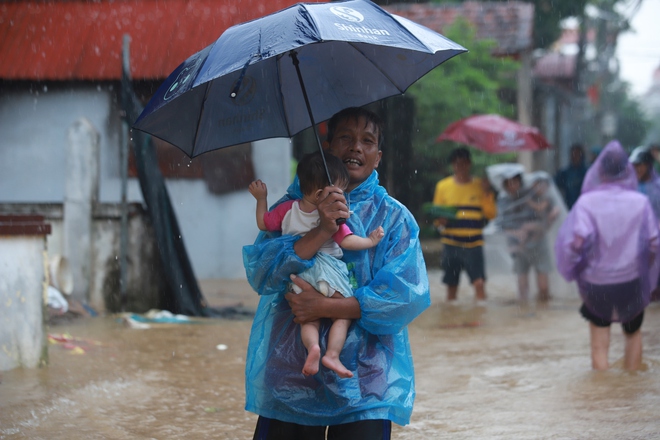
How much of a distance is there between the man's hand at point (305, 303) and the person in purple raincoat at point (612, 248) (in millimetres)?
4082

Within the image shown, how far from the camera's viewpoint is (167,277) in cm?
966

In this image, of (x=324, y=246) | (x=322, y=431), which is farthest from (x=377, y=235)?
(x=322, y=431)

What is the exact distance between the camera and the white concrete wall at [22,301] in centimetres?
639

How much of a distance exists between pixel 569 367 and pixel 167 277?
4524 millimetres

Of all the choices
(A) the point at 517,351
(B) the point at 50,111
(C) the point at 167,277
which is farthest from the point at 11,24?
(A) the point at 517,351

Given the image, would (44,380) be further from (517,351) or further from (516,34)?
(516,34)

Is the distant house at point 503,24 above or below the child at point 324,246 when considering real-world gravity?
above

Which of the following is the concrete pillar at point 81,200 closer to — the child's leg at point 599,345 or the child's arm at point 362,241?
the child's leg at point 599,345

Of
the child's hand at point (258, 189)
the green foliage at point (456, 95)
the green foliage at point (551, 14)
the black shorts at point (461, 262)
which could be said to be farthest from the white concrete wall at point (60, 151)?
the green foliage at point (551, 14)

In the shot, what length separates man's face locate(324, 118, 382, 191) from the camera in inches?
129

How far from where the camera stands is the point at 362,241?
3.07 meters

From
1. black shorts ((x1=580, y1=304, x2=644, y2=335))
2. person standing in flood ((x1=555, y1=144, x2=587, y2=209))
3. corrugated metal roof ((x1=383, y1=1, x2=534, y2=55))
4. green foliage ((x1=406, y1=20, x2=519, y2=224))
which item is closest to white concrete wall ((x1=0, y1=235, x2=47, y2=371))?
black shorts ((x1=580, y1=304, x2=644, y2=335))

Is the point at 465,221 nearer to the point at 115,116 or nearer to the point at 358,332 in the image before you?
the point at 115,116

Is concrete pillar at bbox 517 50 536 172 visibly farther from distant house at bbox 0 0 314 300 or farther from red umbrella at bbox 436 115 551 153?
distant house at bbox 0 0 314 300
